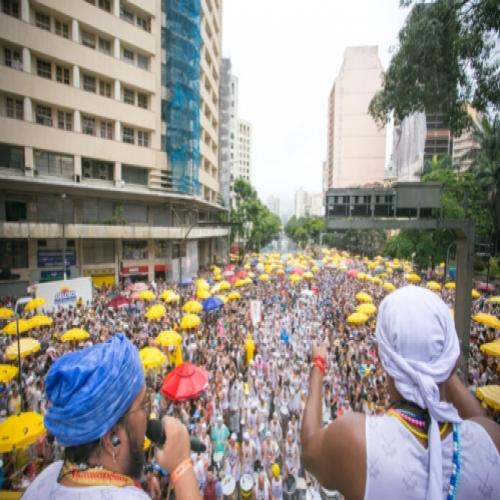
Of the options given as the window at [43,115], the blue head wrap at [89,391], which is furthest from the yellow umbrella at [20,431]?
the window at [43,115]

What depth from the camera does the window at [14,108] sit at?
2108 centimetres

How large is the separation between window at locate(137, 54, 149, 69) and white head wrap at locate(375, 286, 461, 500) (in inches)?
1290

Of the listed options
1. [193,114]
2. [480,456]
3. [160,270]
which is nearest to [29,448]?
[480,456]

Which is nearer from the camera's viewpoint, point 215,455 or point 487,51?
point 215,455

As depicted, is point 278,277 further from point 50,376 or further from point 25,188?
point 50,376

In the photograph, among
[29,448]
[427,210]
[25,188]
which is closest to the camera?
[29,448]

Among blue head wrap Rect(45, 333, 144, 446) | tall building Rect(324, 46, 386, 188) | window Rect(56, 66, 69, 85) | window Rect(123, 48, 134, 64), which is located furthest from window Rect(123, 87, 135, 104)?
tall building Rect(324, 46, 386, 188)

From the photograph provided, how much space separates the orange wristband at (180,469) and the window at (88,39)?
3137 centimetres

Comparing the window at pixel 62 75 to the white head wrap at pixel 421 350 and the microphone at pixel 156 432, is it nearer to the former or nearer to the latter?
the microphone at pixel 156 432

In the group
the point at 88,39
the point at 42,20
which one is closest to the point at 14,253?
the point at 42,20

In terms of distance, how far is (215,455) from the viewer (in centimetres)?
671

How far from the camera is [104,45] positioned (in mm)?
25312

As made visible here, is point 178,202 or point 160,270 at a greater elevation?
point 178,202

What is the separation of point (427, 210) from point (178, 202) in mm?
24846
